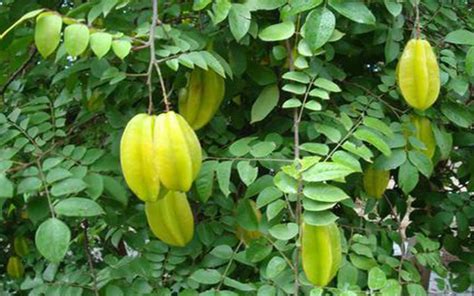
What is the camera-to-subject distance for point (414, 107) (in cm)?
123

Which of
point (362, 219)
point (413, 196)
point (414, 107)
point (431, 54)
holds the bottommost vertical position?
point (413, 196)

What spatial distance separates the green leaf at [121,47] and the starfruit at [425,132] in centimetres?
63

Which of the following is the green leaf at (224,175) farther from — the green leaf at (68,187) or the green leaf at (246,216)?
the green leaf at (68,187)

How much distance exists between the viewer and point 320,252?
3.05 feet

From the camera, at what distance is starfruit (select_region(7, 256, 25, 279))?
1938mm

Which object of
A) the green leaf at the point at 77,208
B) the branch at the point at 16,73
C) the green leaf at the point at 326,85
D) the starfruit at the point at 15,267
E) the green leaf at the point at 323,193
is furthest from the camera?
the starfruit at the point at 15,267

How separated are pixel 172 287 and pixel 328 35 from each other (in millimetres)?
541

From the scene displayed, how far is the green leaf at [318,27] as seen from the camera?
3.46 ft

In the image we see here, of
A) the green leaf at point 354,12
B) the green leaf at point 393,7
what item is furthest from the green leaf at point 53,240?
the green leaf at point 393,7

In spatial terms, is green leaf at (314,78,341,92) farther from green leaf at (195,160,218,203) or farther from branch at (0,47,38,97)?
branch at (0,47,38,97)

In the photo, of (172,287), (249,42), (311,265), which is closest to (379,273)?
(311,265)

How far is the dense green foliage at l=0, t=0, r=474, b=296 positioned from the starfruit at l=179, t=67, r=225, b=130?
4 centimetres

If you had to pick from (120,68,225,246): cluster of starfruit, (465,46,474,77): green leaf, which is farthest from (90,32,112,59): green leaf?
(465,46,474,77): green leaf

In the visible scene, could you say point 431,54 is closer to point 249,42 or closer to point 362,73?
point 362,73
